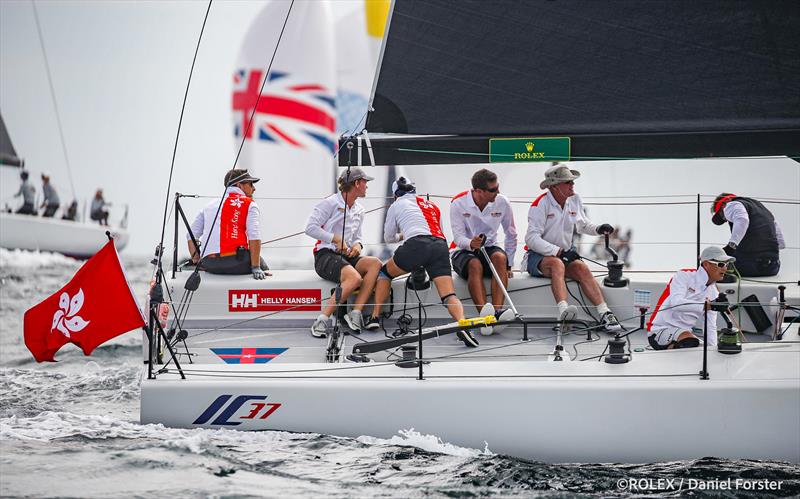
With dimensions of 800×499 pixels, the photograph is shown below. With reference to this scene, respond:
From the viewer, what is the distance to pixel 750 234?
6465mm

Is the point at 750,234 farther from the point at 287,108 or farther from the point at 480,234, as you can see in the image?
the point at 287,108

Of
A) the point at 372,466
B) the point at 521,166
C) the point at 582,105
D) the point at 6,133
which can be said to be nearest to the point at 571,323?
the point at 582,105

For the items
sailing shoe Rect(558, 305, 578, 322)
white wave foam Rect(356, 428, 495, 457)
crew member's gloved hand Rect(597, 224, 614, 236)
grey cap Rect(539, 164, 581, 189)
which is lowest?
white wave foam Rect(356, 428, 495, 457)

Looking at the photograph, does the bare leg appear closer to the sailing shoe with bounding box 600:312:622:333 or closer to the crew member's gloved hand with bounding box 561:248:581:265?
the crew member's gloved hand with bounding box 561:248:581:265

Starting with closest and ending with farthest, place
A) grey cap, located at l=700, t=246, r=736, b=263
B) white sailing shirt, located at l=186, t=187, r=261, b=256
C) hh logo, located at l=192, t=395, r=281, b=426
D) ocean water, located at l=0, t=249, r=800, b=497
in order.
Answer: ocean water, located at l=0, t=249, r=800, b=497 < hh logo, located at l=192, t=395, r=281, b=426 < grey cap, located at l=700, t=246, r=736, b=263 < white sailing shirt, located at l=186, t=187, r=261, b=256

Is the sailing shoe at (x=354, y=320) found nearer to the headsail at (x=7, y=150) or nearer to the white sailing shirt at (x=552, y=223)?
the white sailing shirt at (x=552, y=223)

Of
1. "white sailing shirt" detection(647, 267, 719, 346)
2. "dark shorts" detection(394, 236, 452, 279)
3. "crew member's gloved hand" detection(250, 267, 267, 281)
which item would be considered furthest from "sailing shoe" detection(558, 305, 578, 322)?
"crew member's gloved hand" detection(250, 267, 267, 281)

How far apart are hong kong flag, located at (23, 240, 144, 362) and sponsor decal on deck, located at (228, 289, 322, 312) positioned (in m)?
1.51

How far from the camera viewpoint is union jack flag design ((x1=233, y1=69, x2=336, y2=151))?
52.6ft

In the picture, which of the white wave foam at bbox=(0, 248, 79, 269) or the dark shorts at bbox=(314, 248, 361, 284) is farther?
the white wave foam at bbox=(0, 248, 79, 269)

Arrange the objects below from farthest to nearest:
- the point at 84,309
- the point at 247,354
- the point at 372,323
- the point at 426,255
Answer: the point at 372,323 < the point at 426,255 < the point at 247,354 < the point at 84,309

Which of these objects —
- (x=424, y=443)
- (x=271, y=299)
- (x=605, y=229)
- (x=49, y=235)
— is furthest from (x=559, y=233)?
(x=49, y=235)

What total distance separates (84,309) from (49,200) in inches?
665

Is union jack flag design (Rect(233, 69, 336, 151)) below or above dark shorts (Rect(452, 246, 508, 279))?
above
